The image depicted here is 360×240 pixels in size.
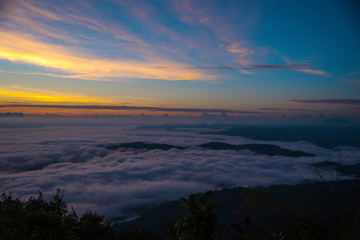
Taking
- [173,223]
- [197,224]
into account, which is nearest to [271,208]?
[173,223]

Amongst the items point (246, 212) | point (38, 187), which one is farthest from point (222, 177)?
point (246, 212)

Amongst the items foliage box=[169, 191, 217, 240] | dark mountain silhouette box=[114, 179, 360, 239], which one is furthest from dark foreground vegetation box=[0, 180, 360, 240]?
dark mountain silhouette box=[114, 179, 360, 239]

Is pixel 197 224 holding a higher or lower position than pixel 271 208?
higher

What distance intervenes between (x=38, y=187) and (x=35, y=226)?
11749 cm

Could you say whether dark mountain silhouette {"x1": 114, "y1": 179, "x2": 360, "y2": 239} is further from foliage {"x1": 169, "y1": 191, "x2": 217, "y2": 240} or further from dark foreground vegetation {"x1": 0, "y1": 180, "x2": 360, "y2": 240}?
foliage {"x1": 169, "y1": 191, "x2": 217, "y2": 240}

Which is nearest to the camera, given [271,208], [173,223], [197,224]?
[197,224]

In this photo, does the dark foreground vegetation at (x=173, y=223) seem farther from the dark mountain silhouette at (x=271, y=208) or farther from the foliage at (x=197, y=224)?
the dark mountain silhouette at (x=271, y=208)

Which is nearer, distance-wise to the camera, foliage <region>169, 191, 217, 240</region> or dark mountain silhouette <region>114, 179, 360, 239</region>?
foliage <region>169, 191, 217, 240</region>

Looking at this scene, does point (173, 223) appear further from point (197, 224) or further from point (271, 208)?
point (271, 208)

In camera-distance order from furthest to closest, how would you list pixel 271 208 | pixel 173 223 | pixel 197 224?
pixel 271 208 < pixel 173 223 < pixel 197 224

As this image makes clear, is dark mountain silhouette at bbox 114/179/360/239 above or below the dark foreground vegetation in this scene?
below

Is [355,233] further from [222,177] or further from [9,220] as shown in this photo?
[222,177]

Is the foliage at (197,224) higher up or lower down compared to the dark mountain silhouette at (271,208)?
higher up

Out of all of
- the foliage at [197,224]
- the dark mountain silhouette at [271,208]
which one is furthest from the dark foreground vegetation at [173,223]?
the dark mountain silhouette at [271,208]
